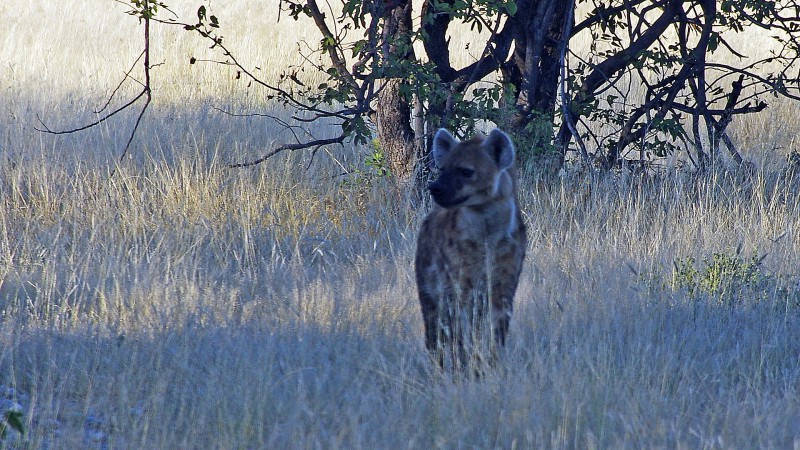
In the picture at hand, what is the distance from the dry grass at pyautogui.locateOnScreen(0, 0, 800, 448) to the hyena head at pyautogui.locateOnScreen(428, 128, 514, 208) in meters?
0.72

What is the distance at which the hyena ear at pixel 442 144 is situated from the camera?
Result: 4.43m

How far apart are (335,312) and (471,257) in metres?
1.11

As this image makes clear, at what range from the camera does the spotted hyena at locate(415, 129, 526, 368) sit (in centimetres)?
404

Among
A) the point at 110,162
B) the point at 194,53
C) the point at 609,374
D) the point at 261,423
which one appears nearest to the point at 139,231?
the point at 110,162

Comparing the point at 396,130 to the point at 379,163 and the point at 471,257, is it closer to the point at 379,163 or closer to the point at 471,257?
the point at 379,163

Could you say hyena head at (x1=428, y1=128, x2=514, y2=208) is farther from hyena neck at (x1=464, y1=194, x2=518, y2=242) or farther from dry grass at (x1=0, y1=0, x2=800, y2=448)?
dry grass at (x1=0, y1=0, x2=800, y2=448)

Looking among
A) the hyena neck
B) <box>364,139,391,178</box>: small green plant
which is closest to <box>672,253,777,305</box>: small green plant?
the hyena neck

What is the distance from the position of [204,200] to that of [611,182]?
299 centimetres

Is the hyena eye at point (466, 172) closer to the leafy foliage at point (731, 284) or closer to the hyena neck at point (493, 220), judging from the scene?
the hyena neck at point (493, 220)

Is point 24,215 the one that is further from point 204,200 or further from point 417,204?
point 417,204

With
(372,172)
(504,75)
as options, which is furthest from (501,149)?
(504,75)

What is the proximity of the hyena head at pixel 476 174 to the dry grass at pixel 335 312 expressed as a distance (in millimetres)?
721

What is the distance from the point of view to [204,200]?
22.0ft

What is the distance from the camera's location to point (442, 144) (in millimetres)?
4461
